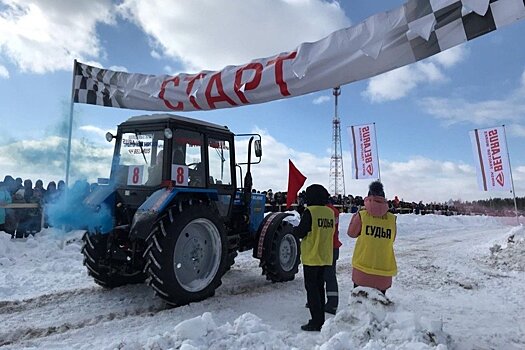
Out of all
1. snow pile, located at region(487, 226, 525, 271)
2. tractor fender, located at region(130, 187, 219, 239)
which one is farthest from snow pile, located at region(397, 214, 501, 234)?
tractor fender, located at region(130, 187, 219, 239)

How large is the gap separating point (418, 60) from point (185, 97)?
3.31m

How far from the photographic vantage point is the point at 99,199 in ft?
18.3

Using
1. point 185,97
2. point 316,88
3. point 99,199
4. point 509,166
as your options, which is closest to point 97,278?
point 99,199

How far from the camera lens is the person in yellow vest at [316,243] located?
4.55 metres

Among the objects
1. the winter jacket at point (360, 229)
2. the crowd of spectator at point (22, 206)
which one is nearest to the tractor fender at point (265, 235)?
the winter jacket at point (360, 229)

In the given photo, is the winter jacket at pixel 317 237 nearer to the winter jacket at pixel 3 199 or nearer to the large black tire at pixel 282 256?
the large black tire at pixel 282 256

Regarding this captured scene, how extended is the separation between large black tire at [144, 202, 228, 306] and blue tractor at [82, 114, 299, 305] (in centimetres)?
1

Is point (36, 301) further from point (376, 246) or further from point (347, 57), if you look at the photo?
point (347, 57)

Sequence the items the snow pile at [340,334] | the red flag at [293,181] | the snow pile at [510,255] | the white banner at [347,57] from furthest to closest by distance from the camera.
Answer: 1. the snow pile at [510,255]
2. the red flag at [293,181]
3. the white banner at [347,57]
4. the snow pile at [340,334]

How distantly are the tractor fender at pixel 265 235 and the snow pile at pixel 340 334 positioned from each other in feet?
8.35

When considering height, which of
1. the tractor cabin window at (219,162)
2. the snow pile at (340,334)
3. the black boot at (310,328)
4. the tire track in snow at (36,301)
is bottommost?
the black boot at (310,328)

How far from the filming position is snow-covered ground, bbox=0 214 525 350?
355 centimetres

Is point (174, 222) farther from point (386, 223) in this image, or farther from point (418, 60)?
point (418, 60)

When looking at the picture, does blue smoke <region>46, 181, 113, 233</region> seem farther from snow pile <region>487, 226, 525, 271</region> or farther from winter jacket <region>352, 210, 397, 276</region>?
snow pile <region>487, 226, 525, 271</region>
